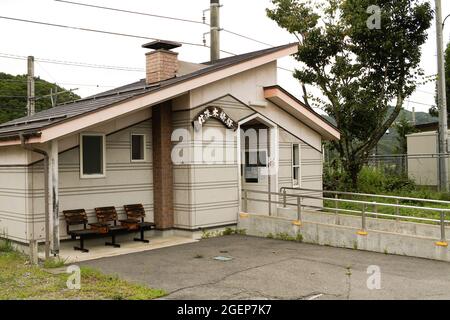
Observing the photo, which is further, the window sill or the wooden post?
the window sill

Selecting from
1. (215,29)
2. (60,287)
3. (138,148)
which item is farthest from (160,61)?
(215,29)

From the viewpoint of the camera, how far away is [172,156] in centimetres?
1380

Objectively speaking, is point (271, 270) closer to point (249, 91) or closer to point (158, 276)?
point (158, 276)

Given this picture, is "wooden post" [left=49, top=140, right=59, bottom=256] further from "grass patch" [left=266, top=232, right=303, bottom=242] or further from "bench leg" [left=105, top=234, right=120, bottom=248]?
"grass patch" [left=266, top=232, right=303, bottom=242]

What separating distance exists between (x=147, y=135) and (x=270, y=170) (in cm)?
450

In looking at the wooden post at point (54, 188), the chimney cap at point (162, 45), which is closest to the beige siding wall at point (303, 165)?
the chimney cap at point (162, 45)

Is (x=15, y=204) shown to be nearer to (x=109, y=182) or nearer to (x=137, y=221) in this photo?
(x=109, y=182)

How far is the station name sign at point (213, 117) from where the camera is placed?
13531mm

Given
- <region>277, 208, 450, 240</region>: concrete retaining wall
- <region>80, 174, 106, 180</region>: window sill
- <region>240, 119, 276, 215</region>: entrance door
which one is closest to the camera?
<region>80, 174, 106, 180</region>: window sill

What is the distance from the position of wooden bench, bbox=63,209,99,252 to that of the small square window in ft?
7.42

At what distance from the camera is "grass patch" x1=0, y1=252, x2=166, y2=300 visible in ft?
25.2

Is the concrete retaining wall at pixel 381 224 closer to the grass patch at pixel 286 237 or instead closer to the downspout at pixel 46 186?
the grass patch at pixel 286 237

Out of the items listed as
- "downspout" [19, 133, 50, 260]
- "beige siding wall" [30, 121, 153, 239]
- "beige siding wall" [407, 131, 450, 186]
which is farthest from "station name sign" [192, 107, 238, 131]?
"beige siding wall" [407, 131, 450, 186]

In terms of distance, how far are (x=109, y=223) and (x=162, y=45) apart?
18.4ft
